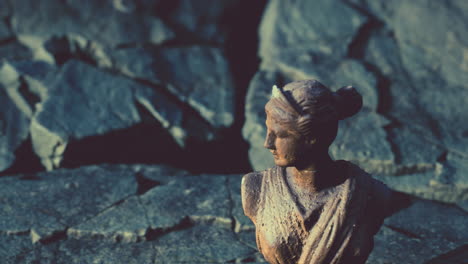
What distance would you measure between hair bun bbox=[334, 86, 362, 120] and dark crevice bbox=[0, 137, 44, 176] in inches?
93.7

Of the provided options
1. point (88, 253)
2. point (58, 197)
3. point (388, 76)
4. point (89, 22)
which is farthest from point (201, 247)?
point (89, 22)

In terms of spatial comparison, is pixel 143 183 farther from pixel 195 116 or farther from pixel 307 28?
pixel 307 28

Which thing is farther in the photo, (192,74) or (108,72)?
(192,74)

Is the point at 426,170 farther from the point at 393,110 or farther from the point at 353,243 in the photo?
the point at 353,243

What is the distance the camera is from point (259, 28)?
490 centimetres

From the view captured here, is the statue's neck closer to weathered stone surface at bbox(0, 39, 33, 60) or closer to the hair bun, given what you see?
the hair bun

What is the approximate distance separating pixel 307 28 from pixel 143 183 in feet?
6.69

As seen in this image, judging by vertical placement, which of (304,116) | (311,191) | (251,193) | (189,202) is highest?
(304,116)

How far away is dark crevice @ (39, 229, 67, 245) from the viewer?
2853mm

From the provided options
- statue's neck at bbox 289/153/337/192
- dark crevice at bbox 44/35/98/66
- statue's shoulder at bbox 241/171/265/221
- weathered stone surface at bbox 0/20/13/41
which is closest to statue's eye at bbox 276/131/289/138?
statue's neck at bbox 289/153/337/192

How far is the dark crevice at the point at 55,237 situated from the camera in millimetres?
2853

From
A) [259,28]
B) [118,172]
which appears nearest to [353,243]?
[118,172]

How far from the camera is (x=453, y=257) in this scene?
2.73 meters

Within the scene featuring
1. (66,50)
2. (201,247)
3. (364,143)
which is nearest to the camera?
(201,247)
